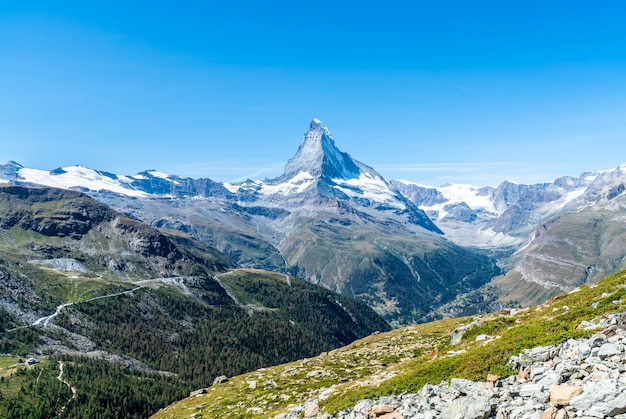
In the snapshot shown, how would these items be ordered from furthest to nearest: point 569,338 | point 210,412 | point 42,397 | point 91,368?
point 91,368, point 42,397, point 210,412, point 569,338

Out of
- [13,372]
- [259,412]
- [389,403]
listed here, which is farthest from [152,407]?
[389,403]

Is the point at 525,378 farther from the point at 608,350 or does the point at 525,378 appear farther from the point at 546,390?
the point at 608,350

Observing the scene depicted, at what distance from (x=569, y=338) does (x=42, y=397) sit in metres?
183

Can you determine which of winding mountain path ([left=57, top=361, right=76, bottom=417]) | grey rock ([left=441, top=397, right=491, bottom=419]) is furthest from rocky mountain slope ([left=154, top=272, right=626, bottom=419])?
winding mountain path ([left=57, top=361, right=76, bottom=417])

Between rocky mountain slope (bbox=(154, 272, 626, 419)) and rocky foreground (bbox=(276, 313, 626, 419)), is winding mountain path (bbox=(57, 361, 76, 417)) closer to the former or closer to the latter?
rocky mountain slope (bbox=(154, 272, 626, 419))

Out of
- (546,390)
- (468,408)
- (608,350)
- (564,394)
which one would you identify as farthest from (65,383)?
(608,350)

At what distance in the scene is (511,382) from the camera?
25078mm

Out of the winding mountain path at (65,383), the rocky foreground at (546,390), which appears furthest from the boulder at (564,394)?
the winding mountain path at (65,383)

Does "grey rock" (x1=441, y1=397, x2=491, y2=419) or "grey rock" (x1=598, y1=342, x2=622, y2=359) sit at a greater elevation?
"grey rock" (x1=598, y1=342, x2=622, y2=359)

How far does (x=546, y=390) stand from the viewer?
70.9 ft

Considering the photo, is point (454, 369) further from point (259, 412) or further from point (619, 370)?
point (259, 412)

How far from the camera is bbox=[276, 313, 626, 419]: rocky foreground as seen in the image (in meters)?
19.0

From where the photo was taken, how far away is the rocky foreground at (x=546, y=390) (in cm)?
1895

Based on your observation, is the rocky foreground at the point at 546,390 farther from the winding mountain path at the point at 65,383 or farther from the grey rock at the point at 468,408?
the winding mountain path at the point at 65,383
